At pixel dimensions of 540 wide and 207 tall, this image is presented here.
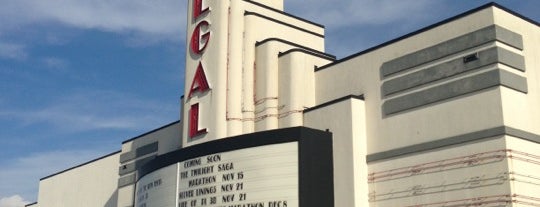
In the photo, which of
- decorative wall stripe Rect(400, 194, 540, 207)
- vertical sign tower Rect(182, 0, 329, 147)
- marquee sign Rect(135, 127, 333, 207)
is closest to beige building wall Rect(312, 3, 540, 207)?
decorative wall stripe Rect(400, 194, 540, 207)

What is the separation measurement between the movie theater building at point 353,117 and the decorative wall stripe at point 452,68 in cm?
5

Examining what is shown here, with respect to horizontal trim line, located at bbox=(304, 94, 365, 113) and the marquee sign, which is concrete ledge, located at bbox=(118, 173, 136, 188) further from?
horizontal trim line, located at bbox=(304, 94, 365, 113)

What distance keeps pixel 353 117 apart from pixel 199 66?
379 inches

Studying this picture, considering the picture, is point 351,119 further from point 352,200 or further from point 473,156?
point 473,156

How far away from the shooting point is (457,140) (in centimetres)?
2691

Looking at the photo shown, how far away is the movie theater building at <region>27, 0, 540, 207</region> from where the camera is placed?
26312mm

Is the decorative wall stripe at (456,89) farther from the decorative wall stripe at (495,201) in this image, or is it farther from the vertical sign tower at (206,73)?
the vertical sign tower at (206,73)

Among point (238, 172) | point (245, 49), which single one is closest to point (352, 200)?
point (238, 172)

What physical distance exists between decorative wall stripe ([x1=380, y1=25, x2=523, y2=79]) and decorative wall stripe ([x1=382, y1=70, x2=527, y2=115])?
130 centimetres

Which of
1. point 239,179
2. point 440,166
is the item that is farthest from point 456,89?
point 239,179

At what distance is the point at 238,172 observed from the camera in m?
29.8

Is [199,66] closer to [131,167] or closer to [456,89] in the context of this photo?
[131,167]

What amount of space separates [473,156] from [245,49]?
1369 cm

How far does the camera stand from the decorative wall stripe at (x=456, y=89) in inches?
1033
